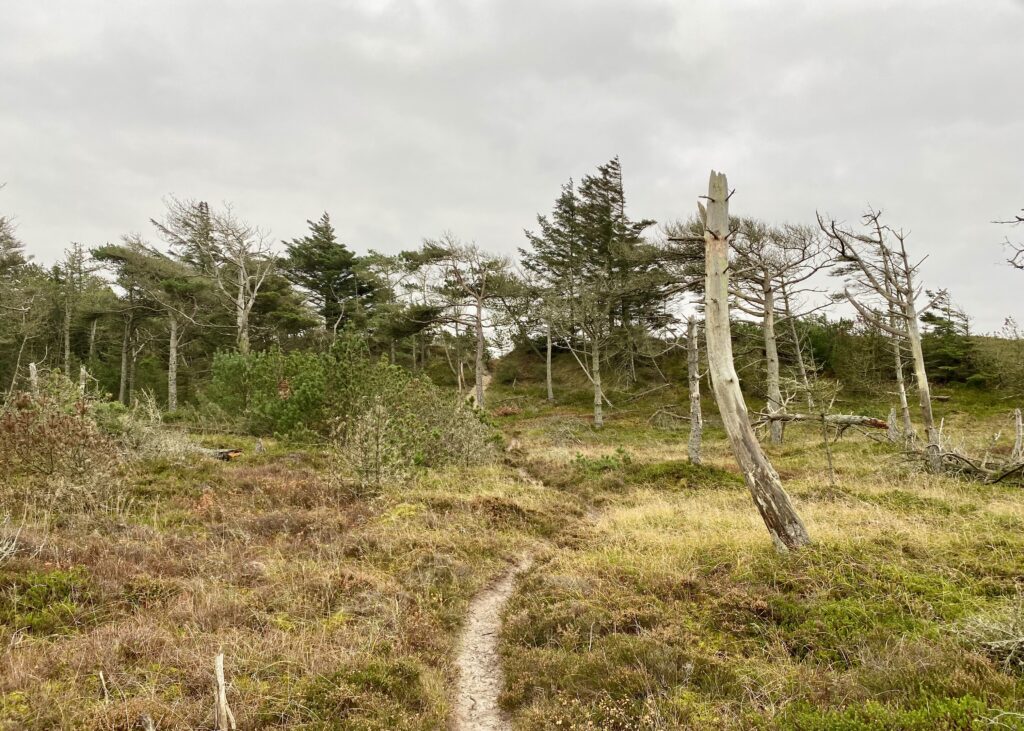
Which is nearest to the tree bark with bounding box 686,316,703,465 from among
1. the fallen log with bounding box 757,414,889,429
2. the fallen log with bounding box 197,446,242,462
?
the fallen log with bounding box 757,414,889,429

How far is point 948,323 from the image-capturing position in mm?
32156

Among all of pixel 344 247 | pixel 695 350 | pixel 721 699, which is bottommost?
pixel 721 699

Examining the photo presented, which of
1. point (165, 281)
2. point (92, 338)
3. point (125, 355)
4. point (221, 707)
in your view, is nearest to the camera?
point (221, 707)

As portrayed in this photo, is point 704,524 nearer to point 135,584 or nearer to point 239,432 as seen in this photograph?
point 135,584

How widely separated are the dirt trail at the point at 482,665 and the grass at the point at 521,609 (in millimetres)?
179

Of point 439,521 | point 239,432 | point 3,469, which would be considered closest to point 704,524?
point 439,521

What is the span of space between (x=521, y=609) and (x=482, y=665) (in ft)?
3.42

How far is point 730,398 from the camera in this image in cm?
702

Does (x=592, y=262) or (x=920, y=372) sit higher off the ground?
(x=592, y=262)

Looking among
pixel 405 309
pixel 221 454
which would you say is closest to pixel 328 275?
pixel 405 309

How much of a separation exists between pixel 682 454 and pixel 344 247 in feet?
96.0

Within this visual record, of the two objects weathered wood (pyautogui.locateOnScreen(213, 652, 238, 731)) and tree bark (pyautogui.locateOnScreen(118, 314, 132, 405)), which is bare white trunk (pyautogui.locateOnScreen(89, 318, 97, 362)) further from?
weathered wood (pyautogui.locateOnScreen(213, 652, 238, 731))

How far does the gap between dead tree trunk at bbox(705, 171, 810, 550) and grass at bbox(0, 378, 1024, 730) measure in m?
0.52

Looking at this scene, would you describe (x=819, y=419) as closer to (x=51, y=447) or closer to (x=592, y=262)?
(x=51, y=447)
